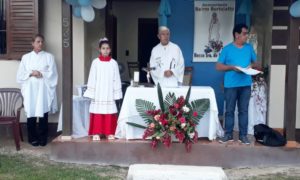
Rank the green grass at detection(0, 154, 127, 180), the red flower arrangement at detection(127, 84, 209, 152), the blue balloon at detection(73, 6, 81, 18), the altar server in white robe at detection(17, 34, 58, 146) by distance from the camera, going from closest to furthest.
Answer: the green grass at detection(0, 154, 127, 180) → the red flower arrangement at detection(127, 84, 209, 152) → the blue balloon at detection(73, 6, 81, 18) → the altar server in white robe at detection(17, 34, 58, 146)

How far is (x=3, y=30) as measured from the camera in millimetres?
8047

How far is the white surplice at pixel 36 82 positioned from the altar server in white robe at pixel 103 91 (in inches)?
42.7

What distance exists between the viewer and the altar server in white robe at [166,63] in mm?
7164

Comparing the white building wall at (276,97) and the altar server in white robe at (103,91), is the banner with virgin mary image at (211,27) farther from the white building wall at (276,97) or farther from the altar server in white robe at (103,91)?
the altar server in white robe at (103,91)

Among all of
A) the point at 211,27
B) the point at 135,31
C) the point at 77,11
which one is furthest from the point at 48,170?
the point at 135,31

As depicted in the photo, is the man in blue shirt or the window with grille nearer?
the man in blue shirt

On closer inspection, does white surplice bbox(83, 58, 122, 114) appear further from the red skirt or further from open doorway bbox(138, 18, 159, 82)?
open doorway bbox(138, 18, 159, 82)

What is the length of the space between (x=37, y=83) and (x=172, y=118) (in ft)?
7.56

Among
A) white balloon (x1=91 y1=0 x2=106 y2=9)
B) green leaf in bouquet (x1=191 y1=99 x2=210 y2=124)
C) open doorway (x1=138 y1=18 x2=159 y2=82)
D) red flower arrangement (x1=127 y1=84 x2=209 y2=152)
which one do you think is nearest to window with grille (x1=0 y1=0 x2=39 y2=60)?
white balloon (x1=91 y1=0 x2=106 y2=9)

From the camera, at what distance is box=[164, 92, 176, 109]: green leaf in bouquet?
21.4 ft

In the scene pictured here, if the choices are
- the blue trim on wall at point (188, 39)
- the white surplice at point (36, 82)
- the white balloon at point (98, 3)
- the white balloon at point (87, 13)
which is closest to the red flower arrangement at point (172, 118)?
the white balloon at point (87, 13)

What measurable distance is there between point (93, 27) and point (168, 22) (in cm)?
127

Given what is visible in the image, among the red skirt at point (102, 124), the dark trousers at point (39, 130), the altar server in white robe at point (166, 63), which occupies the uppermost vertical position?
the altar server in white robe at point (166, 63)

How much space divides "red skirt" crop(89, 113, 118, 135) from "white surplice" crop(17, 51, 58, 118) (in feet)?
3.61
